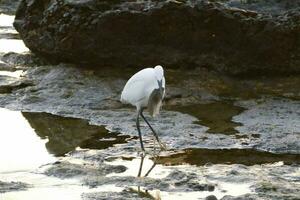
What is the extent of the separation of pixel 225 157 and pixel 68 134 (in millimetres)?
2132

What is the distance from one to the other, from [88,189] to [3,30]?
409 inches

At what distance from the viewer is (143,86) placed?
27.2ft

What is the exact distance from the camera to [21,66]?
12648mm

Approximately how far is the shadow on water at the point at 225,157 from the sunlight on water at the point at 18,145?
1322 mm

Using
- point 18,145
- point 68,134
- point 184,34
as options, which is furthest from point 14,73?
point 18,145

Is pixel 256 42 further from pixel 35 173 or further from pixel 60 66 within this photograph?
pixel 35 173

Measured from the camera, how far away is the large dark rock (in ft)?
35.1

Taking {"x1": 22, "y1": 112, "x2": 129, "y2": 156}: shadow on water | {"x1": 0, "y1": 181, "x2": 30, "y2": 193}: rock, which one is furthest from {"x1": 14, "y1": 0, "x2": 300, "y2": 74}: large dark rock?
{"x1": 0, "y1": 181, "x2": 30, "y2": 193}: rock

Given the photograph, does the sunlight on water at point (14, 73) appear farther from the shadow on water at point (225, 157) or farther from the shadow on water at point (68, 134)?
the shadow on water at point (225, 157)

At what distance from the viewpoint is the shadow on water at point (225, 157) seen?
763cm

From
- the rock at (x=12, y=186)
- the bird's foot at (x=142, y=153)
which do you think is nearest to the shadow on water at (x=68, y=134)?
the bird's foot at (x=142, y=153)

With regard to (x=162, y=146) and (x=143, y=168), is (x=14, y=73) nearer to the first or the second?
(x=162, y=146)

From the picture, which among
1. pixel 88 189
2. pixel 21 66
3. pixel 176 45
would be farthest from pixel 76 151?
pixel 21 66

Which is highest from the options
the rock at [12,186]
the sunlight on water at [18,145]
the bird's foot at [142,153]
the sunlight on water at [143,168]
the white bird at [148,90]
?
the white bird at [148,90]
